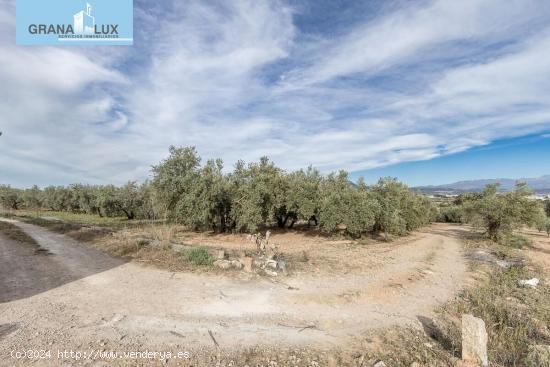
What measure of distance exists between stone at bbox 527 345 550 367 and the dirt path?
2236mm

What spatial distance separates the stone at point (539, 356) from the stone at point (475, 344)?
866mm

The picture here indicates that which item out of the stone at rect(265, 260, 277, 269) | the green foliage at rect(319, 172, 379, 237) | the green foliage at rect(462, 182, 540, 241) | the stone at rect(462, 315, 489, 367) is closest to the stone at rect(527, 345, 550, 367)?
the stone at rect(462, 315, 489, 367)

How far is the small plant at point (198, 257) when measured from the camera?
1121 centimetres

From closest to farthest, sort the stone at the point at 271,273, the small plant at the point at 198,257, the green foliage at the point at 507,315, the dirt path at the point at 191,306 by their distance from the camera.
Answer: the dirt path at the point at 191,306 → the green foliage at the point at 507,315 → the stone at the point at 271,273 → the small plant at the point at 198,257

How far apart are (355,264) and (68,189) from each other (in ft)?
226

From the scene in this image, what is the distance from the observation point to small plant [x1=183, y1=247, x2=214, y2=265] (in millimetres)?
11209

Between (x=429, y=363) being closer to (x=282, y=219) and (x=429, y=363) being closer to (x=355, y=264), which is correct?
(x=355, y=264)

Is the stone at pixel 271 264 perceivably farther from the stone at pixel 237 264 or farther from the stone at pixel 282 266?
A: the stone at pixel 237 264

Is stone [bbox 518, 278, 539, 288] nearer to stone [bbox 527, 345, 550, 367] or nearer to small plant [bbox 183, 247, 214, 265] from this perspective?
stone [bbox 527, 345, 550, 367]

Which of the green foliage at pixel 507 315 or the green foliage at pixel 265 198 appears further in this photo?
the green foliage at pixel 265 198

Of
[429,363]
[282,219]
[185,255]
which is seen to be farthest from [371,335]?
[282,219]

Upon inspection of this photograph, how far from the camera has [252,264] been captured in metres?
11.0

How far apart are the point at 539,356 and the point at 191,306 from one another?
25.4 ft

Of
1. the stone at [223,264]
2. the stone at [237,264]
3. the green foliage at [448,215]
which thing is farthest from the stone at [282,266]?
the green foliage at [448,215]
